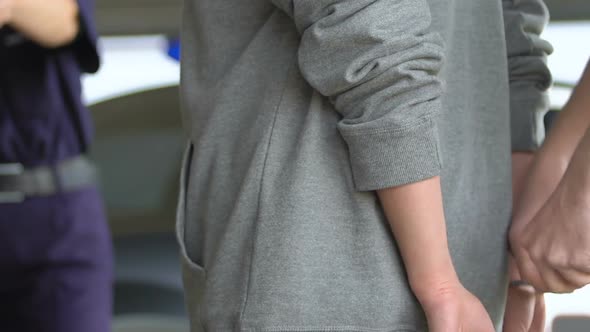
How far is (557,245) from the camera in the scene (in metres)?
0.92

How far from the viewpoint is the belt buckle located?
4.16ft

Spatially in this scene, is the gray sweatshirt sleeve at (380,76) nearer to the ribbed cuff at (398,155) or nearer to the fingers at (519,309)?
the ribbed cuff at (398,155)

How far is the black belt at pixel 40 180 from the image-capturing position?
4.16 feet

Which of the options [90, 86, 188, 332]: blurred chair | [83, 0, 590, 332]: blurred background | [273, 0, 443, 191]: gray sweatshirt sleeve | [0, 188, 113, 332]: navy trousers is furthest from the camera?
[90, 86, 188, 332]: blurred chair

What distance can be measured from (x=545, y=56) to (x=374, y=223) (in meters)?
0.44

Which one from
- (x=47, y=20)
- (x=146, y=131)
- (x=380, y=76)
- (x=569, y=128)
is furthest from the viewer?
(x=146, y=131)

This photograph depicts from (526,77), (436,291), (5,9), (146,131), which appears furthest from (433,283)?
(146,131)

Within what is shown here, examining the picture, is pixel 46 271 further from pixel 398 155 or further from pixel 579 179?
pixel 579 179

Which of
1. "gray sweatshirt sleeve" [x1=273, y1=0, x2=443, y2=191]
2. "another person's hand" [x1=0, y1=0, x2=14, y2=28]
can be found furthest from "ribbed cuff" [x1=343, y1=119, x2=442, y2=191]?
"another person's hand" [x1=0, y1=0, x2=14, y2=28]

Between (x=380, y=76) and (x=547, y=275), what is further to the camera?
(x=547, y=275)

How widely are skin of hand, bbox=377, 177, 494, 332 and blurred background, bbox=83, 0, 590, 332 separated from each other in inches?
59.2

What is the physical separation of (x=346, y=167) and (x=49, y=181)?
0.61 metres

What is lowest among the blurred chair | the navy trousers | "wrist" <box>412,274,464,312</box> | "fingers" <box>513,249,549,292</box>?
the blurred chair

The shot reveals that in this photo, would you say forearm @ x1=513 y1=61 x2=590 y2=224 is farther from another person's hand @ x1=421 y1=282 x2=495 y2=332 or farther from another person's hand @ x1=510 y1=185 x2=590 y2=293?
another person's hand @ x1=421 y1=282 x2=495 y2=332
